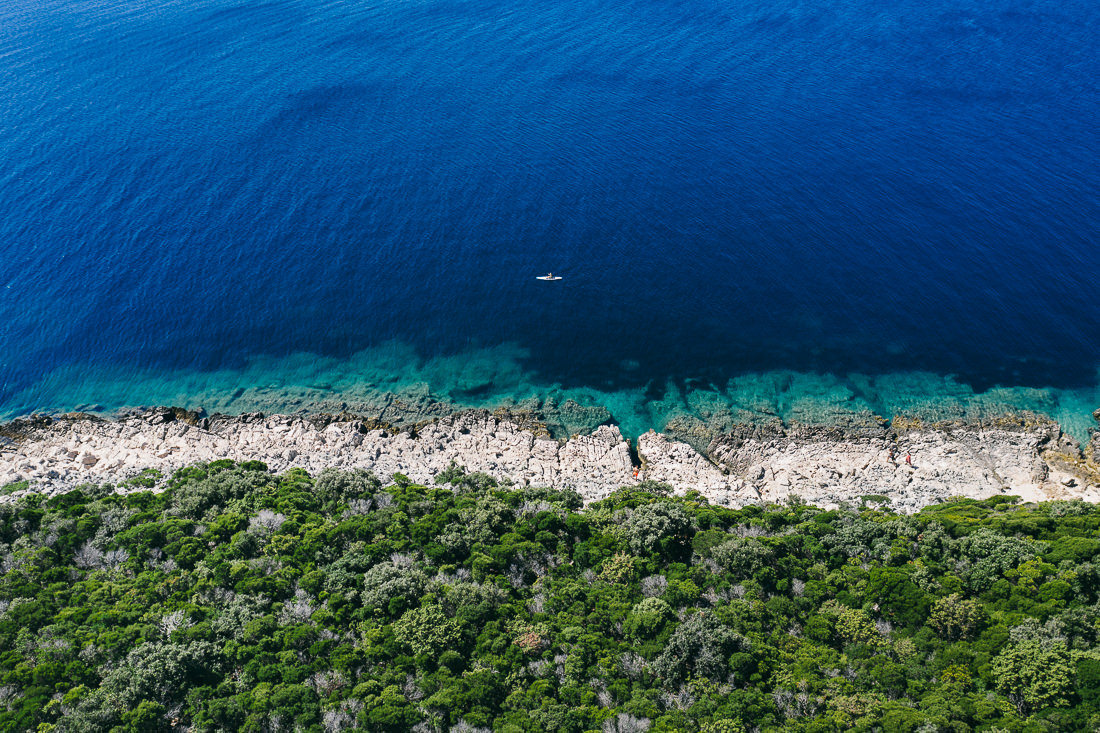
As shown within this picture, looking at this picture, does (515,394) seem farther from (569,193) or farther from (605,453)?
(569,193)

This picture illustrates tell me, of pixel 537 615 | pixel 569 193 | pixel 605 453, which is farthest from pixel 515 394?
pixel 569 193

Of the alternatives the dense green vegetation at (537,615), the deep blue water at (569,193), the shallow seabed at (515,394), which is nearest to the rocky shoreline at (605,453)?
the shallow seabed at (515,394)

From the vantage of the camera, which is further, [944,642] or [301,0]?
[301,0]

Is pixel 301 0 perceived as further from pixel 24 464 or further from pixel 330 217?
pixel 24 464

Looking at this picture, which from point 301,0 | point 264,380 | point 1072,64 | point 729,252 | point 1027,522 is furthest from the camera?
point 301,0

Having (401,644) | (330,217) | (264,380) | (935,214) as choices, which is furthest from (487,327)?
(935,214)

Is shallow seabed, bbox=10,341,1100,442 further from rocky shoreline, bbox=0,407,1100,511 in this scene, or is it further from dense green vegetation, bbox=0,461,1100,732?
dense green vegetation, bbox=0,461,1100,732

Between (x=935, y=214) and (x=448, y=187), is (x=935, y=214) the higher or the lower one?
the lower one
